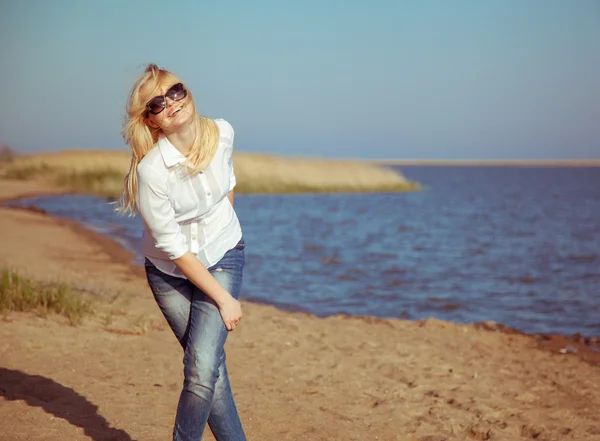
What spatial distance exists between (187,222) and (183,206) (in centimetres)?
12

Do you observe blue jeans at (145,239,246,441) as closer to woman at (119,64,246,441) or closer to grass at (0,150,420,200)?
woman at (119,64,246,441)

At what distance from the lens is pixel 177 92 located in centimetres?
309

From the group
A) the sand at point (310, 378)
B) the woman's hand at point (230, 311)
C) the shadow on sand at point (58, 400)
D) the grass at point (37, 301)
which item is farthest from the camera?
the grass at point (37, 301)

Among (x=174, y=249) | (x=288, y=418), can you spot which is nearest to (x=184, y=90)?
(x=174, y=249)

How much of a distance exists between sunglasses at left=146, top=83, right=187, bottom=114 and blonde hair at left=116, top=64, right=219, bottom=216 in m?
0.02

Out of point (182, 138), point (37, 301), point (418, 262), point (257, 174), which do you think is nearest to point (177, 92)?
point (182, 138)

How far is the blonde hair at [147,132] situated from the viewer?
311 centimetres

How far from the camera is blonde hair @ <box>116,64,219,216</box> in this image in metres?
3.11

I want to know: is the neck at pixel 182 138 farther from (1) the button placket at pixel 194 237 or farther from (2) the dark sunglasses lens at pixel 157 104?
(1) the button placket at pixel 194 237

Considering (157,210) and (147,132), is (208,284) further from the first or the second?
(147,132)

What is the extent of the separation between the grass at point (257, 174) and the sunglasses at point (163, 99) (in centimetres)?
3496

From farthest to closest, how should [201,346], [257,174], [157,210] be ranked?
1. [257,174]
2. [201,346]
3. [157,210]

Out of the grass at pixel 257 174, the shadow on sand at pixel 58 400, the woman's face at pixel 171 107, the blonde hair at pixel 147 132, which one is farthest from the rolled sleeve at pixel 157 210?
the grass at pixel 257 174

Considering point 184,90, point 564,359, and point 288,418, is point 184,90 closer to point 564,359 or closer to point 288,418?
point 288,418
